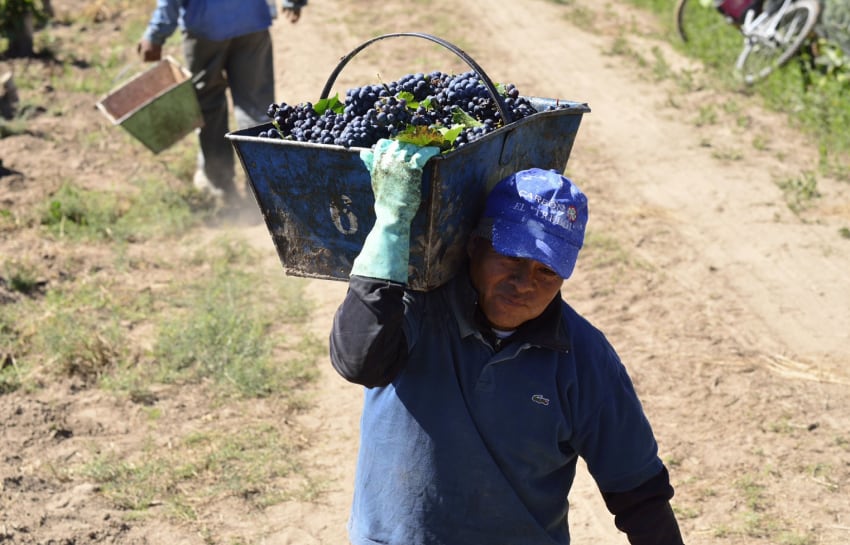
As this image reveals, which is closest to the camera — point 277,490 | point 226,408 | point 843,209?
point 277,490

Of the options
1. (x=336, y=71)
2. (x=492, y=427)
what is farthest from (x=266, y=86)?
(x=492, y=427)

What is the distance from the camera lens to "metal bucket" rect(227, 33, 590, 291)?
2094mm

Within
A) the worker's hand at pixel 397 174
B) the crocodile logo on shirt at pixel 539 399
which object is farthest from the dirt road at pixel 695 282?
the worker's hand at pixel 397 174

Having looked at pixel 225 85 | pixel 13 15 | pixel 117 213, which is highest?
pixel 225 85

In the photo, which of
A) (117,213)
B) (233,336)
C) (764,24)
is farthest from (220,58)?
(764,24)

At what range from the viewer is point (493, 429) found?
2.23 metres

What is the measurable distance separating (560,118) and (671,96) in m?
6.18

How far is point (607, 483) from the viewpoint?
2.31 meters

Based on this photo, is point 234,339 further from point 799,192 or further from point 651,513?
point 799,192

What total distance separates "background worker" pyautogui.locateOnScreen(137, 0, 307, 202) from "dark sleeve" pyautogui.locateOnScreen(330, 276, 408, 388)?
14.4ft

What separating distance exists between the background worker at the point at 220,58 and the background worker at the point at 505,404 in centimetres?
429

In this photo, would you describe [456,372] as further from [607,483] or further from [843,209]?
[843,209]

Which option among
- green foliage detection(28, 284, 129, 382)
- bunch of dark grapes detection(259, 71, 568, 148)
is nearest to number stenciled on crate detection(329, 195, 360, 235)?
bunch of dark grapes detection(259, 71, 568, 148)

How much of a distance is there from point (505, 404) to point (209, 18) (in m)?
4.56
